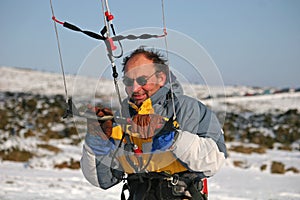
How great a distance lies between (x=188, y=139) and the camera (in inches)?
88.7

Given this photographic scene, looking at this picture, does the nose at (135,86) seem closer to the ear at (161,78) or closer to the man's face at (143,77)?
the man's face at (143,77)

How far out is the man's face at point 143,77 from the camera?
235cm

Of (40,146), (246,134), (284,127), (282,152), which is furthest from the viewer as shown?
(284,127)

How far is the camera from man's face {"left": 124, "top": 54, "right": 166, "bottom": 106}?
235cm

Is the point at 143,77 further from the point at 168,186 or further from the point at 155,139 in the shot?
the point at 168,186

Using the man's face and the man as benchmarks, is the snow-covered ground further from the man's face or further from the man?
the man's face

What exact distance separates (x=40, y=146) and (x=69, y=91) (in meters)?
10.7

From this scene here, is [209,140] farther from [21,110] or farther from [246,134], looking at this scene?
[21,110]

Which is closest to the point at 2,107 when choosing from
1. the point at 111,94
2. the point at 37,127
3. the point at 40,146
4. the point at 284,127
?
the point at 37,127

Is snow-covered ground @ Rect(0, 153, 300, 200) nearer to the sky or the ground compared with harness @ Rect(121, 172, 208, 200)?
nearer to the ground

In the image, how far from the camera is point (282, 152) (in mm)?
15703

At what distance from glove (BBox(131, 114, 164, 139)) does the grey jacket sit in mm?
110

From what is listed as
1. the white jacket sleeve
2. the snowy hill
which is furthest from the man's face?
the white jacket sleeve

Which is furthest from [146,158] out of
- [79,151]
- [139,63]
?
[79,151]
